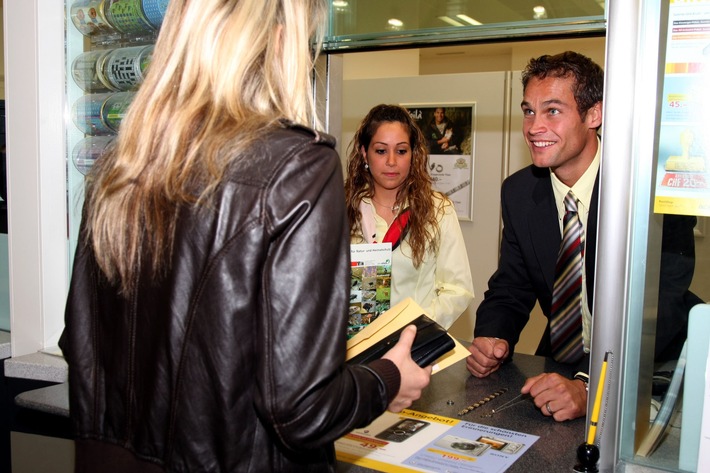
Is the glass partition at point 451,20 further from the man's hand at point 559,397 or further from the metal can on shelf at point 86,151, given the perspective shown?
the man's hand at point 559,397

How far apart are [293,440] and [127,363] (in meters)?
0.32

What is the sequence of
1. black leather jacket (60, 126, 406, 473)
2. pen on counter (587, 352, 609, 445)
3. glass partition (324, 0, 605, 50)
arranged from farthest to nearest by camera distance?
1. glass partition (324, 0, 605, 50)
2. pen on counter (587, 352, 609, 445)
3. black leather jacket (60, 126, 406, 473)

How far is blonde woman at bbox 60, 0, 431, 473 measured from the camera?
0.96 m

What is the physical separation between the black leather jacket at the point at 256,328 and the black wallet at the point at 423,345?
32 centimetres

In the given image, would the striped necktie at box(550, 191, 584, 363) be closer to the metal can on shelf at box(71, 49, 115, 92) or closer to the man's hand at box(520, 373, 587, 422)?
the man's hand at box(520, 373, 587, 422)

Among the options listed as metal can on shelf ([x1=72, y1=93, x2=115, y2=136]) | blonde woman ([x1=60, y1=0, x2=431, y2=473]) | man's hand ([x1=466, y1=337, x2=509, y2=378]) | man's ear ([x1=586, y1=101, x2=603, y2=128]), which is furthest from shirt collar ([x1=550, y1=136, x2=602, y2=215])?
metal can on shelf ([x1=72, y1=93, x2=115, y2=136])

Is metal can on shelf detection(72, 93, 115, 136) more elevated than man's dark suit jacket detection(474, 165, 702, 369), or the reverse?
metal can on shelf detection(72, 93, 115, 136)

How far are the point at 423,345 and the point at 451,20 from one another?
1.29 m

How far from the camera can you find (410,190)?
3.15 metres

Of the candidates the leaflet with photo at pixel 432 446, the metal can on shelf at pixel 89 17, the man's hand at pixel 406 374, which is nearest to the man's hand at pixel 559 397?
the leaflet with photo at pixel 432 446

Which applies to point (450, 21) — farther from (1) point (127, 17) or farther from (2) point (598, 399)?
(2) point (598, 399)

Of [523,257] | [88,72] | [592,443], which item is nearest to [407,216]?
[523,257]

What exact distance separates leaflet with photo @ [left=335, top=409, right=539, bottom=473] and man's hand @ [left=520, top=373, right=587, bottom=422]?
0.14 m

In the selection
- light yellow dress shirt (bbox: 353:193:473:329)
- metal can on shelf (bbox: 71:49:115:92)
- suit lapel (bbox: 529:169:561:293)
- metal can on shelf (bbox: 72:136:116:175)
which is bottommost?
light yellow dress shirt (bbox: 353:193:473:329)
